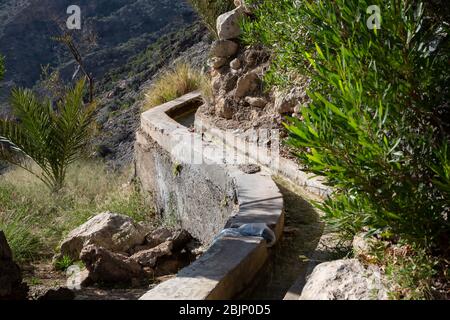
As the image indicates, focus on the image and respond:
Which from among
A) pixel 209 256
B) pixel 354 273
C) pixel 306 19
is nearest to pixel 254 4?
pixel 306 19

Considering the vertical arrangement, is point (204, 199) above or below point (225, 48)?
below

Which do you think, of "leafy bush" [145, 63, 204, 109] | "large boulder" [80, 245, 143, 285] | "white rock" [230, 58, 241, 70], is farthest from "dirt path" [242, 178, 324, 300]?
"leafy bush" [145, 63, 204, 109]

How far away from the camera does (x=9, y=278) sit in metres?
3.43

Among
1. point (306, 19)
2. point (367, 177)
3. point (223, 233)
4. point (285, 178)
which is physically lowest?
point (285, 178)

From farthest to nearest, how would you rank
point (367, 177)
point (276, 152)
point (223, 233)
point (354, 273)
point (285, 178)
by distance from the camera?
1. point (276, 152)
2. point (285, 178)
3. point (223, 233)
4. point (354, 273)
5. point (367, 177)

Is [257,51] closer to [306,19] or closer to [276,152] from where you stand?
[276,152]

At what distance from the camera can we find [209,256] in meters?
2.91

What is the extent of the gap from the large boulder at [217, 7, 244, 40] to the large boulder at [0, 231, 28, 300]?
384 cm

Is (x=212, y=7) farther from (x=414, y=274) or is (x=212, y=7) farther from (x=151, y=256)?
(x=414, y=274)

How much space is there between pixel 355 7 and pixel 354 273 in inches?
41.6

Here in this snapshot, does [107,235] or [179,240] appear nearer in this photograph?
[179,240]

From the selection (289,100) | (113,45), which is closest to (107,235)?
(289,100)

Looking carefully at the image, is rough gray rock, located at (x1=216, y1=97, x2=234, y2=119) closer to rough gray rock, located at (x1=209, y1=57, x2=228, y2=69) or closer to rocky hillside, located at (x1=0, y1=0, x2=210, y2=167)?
rough gray rock, located at (x1=209, y1=57, x2=228, y2=69)

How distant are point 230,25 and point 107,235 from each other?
9.52ft
